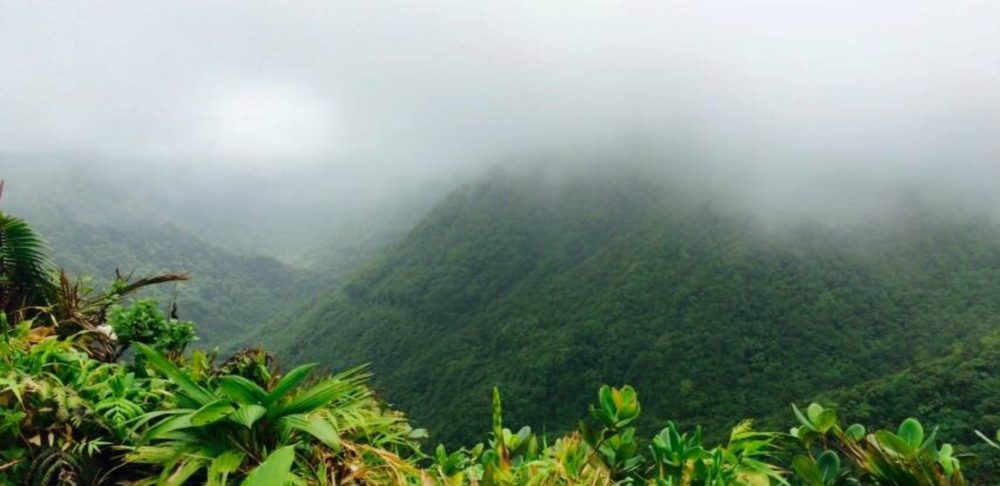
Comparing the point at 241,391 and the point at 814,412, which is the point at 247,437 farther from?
the point at 814,412

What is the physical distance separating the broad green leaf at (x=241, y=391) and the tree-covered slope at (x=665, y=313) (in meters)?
55.1

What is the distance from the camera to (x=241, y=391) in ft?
6.65

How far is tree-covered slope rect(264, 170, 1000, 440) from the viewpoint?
2482 inches

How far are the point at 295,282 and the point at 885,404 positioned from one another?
137014 millimetres

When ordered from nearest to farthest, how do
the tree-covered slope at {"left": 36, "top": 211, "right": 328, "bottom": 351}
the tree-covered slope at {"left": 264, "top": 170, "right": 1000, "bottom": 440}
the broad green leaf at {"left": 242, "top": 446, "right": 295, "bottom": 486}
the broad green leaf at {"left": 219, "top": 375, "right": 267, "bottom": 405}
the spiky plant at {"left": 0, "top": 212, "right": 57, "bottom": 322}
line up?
the broad green leaf at {"left": 242, "top": 446, "right": 295, "bottom": 486} → the broad green leaf at {"left": 219, "top": 375, "right": 267, "bottom": 405} → the spiky plant at {"left": 0, "top": 212, "right": 57, "bottom": 322} → the tree-covered slope at {"left": 264, "top": 170, "right": 1000, "bottom": 440} → the tree-covered slope at {"left": 36, "top": 211, "right": 328, "bottom": 351}

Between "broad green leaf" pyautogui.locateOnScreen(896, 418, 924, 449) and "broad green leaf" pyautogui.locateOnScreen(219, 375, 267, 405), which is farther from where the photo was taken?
"broad green leaf" pyautogui.locateOnScreen(219, 375, 267, 405)

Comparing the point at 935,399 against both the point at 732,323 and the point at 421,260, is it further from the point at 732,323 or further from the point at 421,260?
the point at 421,260

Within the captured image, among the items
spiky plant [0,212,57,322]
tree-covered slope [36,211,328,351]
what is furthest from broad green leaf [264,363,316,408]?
tree-covered slope [36,211,328,351]

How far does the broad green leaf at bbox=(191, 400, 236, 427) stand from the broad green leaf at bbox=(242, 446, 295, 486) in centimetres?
32

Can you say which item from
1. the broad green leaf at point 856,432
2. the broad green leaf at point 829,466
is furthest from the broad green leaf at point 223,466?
the broad green leaf at point 856,432

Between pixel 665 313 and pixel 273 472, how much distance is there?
76578 millimetres

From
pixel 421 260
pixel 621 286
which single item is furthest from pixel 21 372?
pixel 421 260

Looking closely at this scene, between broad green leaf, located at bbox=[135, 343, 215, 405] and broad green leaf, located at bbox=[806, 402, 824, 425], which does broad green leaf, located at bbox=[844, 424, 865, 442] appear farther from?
broad green leaf, located at bbox=[135, 343, 215, 405]

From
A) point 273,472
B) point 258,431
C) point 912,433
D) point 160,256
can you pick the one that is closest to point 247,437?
point 258,431
